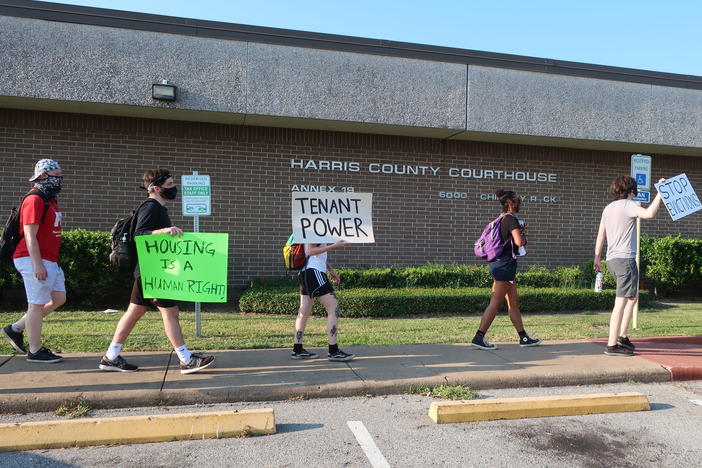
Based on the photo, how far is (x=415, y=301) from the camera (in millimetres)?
8922

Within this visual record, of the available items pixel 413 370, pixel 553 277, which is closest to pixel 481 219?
pixel 553 277

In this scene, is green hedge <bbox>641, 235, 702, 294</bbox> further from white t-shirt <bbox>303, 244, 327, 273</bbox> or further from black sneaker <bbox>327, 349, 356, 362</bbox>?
white t-shirt <bbox>303, 244, 327, 273</bbox>

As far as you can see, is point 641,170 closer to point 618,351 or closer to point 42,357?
point 618,351

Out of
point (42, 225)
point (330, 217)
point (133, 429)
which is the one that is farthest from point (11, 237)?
point (330, 217)

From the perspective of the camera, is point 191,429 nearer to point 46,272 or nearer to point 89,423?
point 89,423

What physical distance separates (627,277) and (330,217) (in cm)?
334

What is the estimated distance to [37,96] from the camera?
27.8 ft

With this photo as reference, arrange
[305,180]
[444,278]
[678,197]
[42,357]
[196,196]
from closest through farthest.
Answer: [42,357] → [678,197] → [196,196] → [444,278] → [305,180]

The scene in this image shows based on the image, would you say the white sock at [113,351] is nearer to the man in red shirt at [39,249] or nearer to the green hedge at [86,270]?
the man in red shirt at [39,249]

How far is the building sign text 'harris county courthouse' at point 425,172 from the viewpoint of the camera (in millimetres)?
10539

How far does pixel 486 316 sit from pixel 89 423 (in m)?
4.14

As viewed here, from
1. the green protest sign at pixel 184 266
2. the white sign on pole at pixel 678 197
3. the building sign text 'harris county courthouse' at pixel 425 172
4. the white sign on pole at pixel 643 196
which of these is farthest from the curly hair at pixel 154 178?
the white sign on pole at pixel 643 196

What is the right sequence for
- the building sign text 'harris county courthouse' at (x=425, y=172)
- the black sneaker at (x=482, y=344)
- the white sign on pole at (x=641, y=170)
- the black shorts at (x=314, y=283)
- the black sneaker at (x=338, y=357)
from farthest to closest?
the building sign text 'harris county courthouse' at (x=425, y=172) < the white sign on pole at (x=641, y=170) < the black sneaker at (x=482, y=344) < the black sneaker at (x=338, y=357) < the black shorts at (x=314, y=283)

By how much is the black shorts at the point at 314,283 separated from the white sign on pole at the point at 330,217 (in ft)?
1.04
